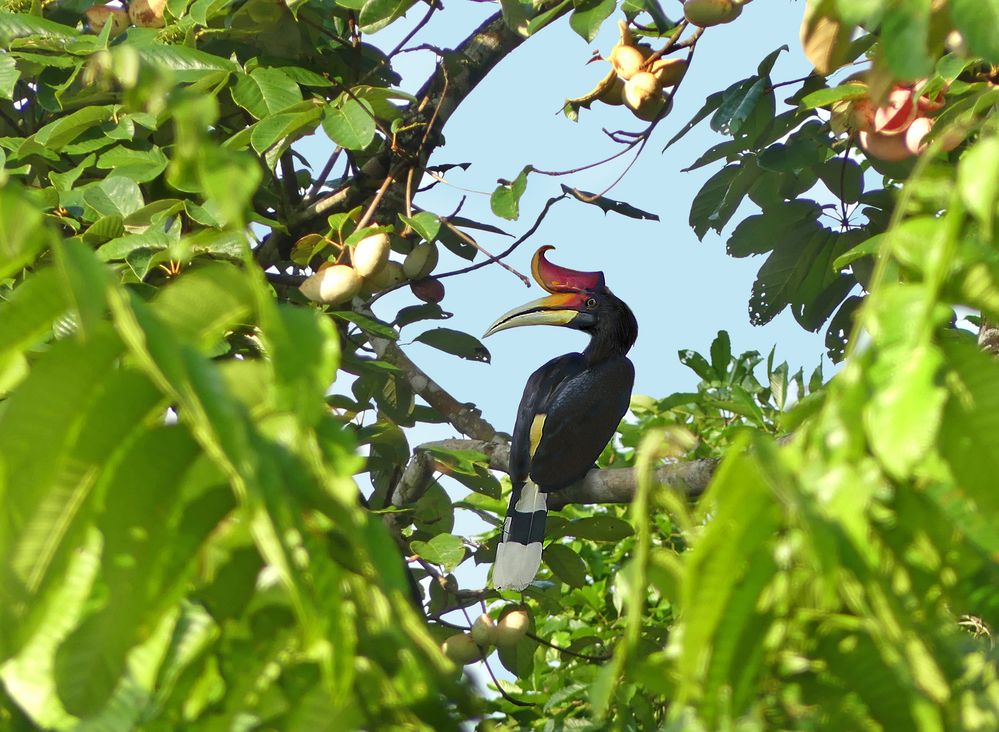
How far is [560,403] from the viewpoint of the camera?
4281 mm

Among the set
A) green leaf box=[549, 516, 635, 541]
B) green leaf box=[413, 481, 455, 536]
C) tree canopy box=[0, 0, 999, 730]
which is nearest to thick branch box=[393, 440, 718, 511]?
green leaf box=[413, 481, 455, 536]

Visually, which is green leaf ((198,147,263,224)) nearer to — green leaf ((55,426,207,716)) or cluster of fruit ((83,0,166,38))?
green leaf ((55,426,207,716))

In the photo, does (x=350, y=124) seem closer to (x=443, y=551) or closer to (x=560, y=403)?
(x=443, y=551)

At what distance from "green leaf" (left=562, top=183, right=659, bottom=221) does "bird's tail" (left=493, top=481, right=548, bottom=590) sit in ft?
3.79

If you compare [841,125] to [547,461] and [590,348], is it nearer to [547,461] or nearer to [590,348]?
[547,461]

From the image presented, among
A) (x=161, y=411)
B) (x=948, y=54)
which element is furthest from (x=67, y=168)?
(x=161, y=411)

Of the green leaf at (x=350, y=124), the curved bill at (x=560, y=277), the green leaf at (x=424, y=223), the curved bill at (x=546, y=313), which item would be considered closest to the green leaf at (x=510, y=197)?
the green leaf at (x=424, y=223)

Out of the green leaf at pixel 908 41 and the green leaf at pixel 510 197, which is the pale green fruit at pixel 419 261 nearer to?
the green leaf at pixel 510 197

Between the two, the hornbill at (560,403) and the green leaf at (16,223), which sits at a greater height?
the hornbill at (560,403)

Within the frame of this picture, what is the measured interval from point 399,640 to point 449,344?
93.5 inches

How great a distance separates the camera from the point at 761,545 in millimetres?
661

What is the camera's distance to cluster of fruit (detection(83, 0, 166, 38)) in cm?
282

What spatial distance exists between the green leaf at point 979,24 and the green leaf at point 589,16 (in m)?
1.22

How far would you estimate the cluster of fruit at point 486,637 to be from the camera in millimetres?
2805
